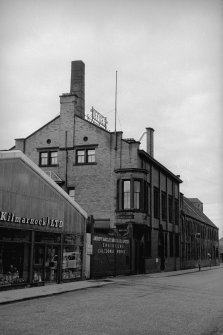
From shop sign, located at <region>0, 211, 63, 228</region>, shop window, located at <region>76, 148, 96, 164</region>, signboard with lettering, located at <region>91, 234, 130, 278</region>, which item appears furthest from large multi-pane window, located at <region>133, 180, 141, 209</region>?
shop sign, located at <region>0, 211, 63, 228</region>

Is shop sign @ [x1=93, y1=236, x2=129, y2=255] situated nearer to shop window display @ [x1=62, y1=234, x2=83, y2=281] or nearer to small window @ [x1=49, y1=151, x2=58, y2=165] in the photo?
shop window display @ [x1=62, y1=234, x2=83, y2=281]

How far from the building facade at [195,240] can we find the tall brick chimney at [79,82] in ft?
69.5

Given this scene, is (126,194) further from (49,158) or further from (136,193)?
(49,158)

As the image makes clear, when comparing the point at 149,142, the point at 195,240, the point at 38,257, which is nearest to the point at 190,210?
the point at 195,240

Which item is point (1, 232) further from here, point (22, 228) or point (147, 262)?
point (147, 262)

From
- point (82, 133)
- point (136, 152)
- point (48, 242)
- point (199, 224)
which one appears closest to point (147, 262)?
point (136, 152)

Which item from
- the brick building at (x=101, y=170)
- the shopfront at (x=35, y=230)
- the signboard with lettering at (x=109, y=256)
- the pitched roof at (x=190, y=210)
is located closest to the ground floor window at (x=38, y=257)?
the shopfront at (x=35, y=230)

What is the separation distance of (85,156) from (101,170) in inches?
73.2

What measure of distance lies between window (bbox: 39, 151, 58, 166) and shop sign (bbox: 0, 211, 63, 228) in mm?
14099

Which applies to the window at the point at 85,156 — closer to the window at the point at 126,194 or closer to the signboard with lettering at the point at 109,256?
the window at the point at 126,194

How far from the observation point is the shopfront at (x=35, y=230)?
781 inches

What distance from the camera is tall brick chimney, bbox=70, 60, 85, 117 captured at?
38.9 meters

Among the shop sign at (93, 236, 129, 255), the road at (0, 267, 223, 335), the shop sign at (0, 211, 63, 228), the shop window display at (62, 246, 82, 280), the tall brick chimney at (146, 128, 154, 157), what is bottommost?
the road at (0, 267, 223, 335)

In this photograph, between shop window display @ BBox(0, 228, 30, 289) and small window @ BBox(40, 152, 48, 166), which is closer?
shop window display @ BBox(0, 228, 30, 289)
